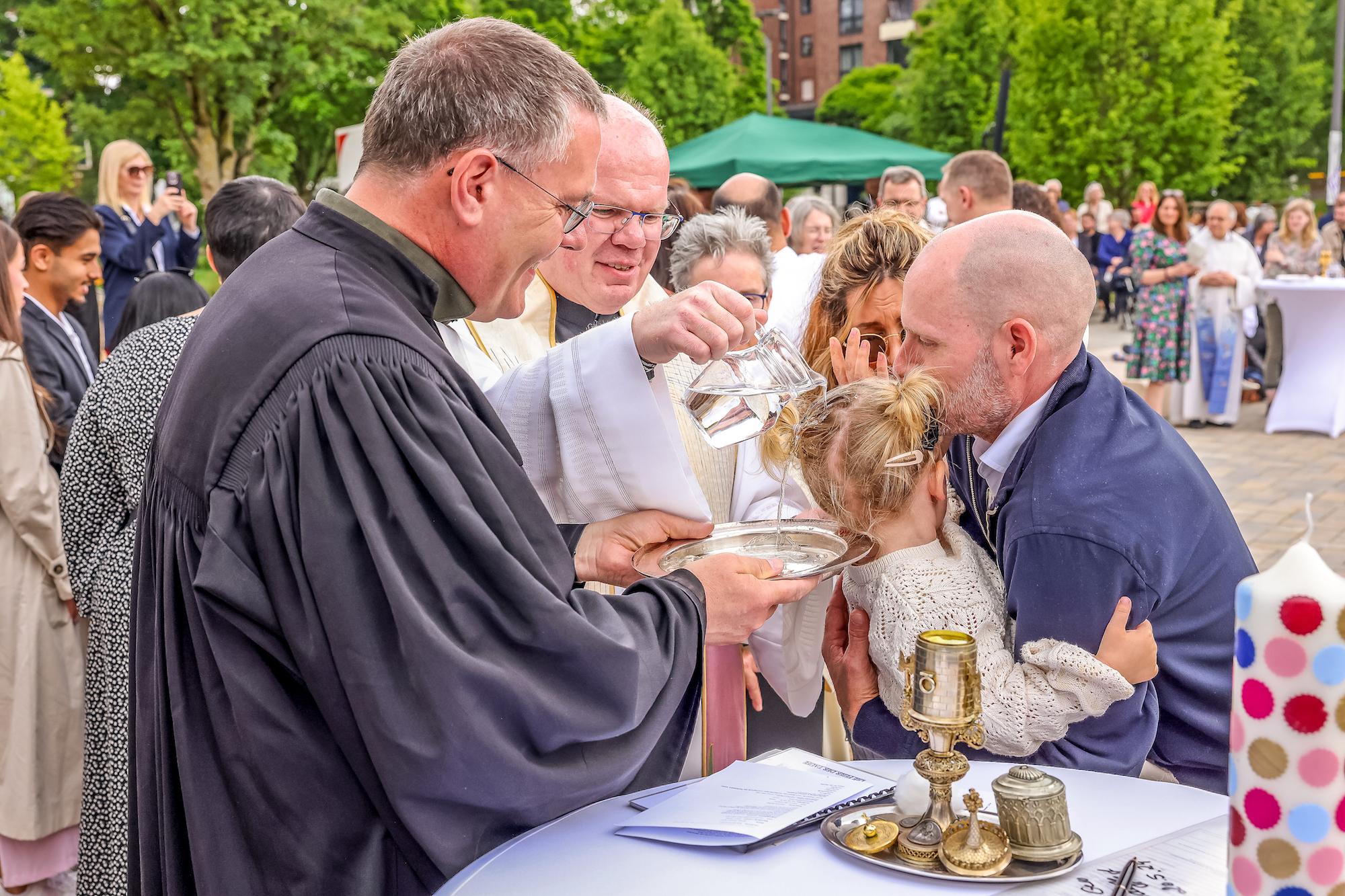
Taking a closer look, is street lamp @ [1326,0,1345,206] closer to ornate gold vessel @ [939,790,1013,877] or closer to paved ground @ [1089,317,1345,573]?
paved ground @ [1089,317,1345,573]

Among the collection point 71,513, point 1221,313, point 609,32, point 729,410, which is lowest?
point 1221,313

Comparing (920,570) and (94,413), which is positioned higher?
(94,413)

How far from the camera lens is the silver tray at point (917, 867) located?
58.9 inches

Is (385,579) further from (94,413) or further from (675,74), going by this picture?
(675,74)

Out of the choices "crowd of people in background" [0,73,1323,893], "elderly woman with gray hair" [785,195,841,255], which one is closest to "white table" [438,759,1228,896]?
"crowd of people in background" [0,73,1323,893]

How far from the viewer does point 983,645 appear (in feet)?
6.96

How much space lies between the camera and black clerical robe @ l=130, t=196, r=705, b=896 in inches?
60.0

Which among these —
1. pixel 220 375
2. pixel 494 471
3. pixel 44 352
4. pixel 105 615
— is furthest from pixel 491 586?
pixel 44 352

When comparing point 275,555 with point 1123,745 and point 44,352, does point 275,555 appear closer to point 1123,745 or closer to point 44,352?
point 1123,745

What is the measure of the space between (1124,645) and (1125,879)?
0.56 metres

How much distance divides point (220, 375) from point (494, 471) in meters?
0.40

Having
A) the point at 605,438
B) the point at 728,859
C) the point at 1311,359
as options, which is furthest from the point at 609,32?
the point at 728,859

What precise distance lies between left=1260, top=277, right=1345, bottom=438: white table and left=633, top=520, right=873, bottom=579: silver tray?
9.39 m

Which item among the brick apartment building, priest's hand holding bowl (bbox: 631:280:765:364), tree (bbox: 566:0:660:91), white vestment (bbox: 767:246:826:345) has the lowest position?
white vestment (bbox: 767:246:826:345)
